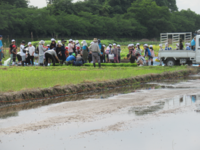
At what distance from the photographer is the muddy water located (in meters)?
5.78

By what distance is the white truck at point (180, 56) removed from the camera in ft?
76.1

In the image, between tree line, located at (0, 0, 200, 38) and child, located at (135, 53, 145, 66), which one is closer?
child, located at (135, 53, 145, 66)

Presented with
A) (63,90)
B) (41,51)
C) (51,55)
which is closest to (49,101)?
(63,90)

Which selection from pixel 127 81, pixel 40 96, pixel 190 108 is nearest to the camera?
pixel 190 108

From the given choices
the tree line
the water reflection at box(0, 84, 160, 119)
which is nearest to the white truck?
the water reflection at box(0, 84, 160, 119)

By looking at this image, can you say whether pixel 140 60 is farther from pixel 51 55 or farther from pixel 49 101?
pixel 49 101

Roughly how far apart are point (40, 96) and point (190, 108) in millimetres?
4645

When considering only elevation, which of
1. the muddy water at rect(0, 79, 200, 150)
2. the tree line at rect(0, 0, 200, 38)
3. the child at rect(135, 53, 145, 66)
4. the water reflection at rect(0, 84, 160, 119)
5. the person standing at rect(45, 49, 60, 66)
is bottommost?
the water reflection at rect(0, 84, 160, 119)

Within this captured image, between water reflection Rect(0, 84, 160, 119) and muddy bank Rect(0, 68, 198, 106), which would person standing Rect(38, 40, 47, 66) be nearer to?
muddy bank Rect(0, 68, 198, 106)

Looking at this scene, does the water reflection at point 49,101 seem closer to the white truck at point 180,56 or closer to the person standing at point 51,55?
the person standing at point 51,55

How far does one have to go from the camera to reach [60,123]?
7289 millimetres

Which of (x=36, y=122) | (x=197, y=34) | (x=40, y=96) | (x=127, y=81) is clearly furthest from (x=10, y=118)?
(x=197, y=34)

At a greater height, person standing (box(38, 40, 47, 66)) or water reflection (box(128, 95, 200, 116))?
person standing (box(38, 40, 47, 66))

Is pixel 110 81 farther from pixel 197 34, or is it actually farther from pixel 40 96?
pixel 197 34
